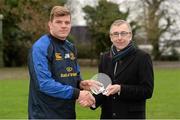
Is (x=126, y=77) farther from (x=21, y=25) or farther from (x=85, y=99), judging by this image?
(x=21, y=25)

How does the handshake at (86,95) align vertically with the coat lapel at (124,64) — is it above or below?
below

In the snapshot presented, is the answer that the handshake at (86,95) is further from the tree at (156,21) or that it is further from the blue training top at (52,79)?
the tree at (156,21)

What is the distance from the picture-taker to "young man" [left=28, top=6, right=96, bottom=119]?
4277 millimetres

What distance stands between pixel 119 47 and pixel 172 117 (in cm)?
703

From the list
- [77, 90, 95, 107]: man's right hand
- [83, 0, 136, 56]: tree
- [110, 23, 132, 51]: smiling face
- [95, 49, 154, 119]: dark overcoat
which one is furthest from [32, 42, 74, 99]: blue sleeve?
[83, 0, 136, 56]: tree

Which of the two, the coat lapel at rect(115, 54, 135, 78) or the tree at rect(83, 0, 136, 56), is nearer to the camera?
the coat lapel at rect(115, 54, 135, 78)

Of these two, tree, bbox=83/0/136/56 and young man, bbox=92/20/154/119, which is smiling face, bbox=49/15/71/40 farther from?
tree, bbox=83/0/136/56

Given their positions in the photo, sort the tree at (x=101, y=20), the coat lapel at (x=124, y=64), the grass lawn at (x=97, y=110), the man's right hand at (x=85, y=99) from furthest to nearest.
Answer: the tree at (x=101, y=20)
the grass lawn at (x=97, y=110)
the coat lapel at (x=124, y=64)
the man's right hand at (x=85, y=99)

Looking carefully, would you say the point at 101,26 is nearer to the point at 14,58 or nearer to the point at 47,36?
the point at 14,58

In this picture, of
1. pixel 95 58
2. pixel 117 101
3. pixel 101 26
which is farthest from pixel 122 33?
pixel 95 58

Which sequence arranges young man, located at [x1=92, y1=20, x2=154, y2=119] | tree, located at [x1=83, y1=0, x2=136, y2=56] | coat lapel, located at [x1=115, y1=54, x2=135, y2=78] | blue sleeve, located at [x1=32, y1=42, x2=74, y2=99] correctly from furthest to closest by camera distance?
tree, located at [x1=83, y1=0, x2=136, y2=56] → coat lapel, located at [x1=115, y1=54, x2=135, y2=78] → young man, located at [x1=92, y1=20, x2=154, y2=119] → blue sleeve, located at [x1=32, y1=42, x2=74, y2=99]

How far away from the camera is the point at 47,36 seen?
14.6 feet

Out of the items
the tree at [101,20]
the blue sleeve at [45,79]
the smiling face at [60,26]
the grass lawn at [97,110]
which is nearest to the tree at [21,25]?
the tree at [101,20]

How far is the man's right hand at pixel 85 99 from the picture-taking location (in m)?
4.36
